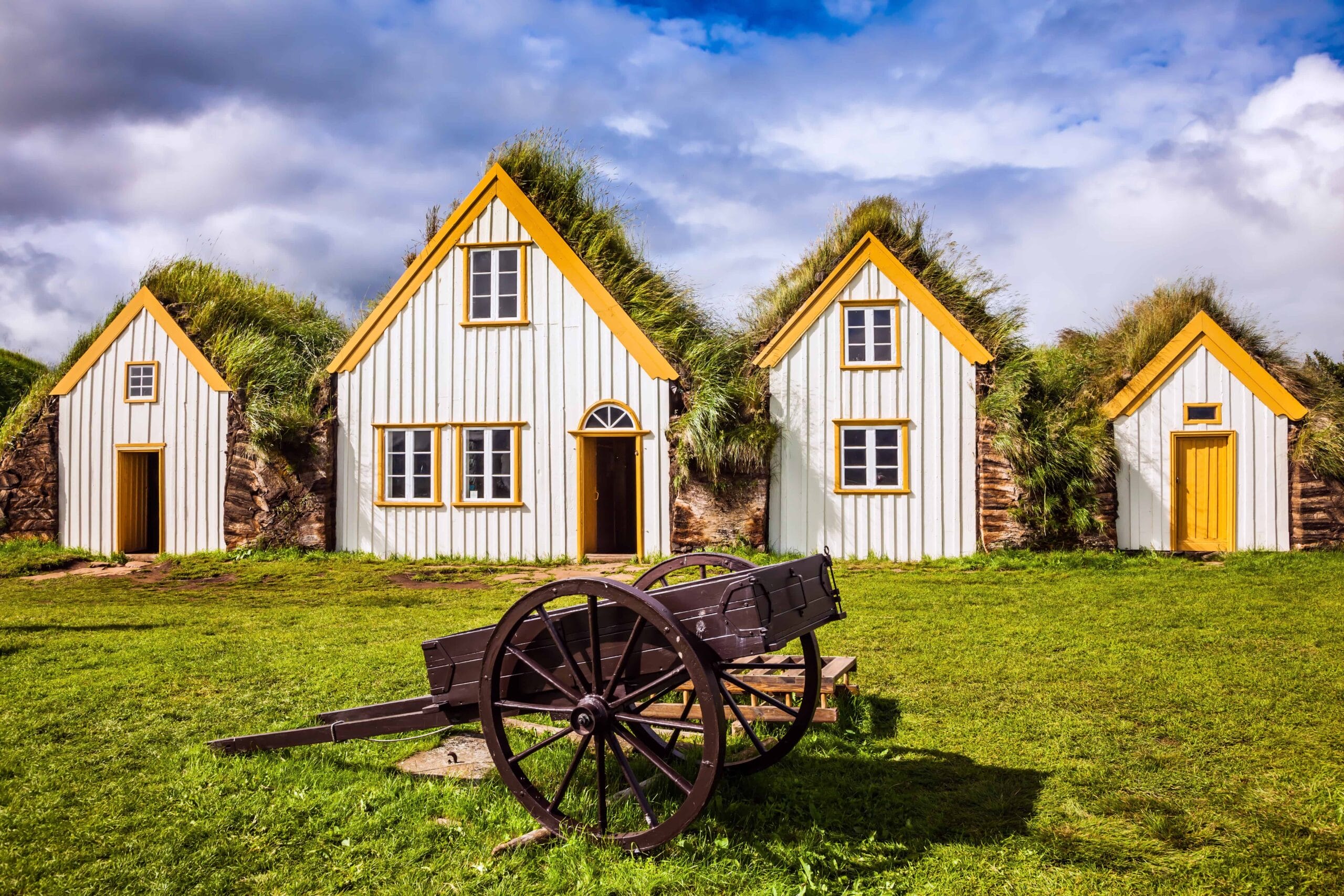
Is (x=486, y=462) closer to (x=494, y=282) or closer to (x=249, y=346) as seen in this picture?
(x=494, y=282)

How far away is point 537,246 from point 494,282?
99cm

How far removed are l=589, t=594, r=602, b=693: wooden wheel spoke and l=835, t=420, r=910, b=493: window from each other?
10.7 metres

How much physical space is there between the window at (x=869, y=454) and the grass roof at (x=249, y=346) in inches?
368

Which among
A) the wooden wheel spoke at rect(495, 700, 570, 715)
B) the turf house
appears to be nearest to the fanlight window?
the turf house

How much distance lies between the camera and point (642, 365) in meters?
14.0

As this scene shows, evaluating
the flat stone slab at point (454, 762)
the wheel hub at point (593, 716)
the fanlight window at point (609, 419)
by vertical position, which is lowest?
the flat stone slab at point (454, 762)

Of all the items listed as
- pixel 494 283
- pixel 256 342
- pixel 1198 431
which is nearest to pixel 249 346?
pixel 256 342

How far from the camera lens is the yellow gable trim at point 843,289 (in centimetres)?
1400

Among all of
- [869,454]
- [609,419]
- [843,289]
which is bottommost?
[869,454]

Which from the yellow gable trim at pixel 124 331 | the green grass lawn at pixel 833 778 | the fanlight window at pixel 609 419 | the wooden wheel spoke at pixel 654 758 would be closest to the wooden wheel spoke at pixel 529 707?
the wooden wheel spoke at pixel 654 758

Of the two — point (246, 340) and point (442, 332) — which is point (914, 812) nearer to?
point (442, 332)

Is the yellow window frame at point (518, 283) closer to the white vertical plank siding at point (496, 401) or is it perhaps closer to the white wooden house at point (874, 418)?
the white vertical plank siding at point (496, 401)

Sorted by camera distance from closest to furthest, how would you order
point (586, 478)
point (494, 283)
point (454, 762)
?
1. point (454, 762)
2. point (586, 478)
3. point (494, 283)

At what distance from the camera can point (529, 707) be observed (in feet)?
12.0
